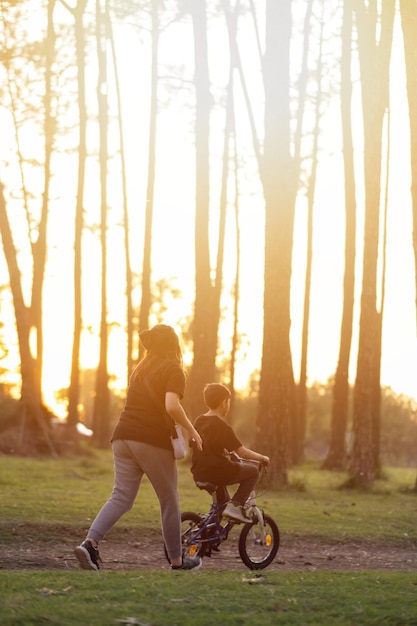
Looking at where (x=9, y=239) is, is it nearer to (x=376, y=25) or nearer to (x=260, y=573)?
(x=376, y=25)

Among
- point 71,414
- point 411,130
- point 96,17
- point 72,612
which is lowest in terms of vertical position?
point 72,612

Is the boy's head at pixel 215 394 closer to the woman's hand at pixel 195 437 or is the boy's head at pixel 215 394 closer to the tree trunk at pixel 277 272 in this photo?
the woman's hand at pixel 195 437

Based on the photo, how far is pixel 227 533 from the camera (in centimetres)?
1134

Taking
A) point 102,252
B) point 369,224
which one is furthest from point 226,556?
point 102,252

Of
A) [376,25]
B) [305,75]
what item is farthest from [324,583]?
[305,75]

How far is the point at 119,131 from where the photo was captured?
37.8 m

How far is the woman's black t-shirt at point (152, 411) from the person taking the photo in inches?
395

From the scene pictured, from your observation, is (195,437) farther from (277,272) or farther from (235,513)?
(277,272)

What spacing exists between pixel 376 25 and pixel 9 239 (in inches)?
356

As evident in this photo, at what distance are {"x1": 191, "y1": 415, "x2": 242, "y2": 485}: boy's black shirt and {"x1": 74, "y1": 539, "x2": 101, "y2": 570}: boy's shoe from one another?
141 cm

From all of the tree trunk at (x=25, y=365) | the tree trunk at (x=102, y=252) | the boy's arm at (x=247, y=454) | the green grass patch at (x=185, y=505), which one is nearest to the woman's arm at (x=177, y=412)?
the boy's arm at (x=247, y=454)

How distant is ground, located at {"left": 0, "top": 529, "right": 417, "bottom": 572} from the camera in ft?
38.0

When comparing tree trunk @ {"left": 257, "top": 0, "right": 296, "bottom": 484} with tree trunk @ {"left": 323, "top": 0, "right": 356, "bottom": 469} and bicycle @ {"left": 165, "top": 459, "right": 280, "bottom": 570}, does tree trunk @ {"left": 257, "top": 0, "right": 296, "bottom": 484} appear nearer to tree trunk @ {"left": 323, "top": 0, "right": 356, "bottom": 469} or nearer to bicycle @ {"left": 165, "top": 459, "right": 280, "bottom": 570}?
tree trunk @ {"left": 323, "top": 0, "right": 356, "bottom": 469}

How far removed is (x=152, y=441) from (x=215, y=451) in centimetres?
110
